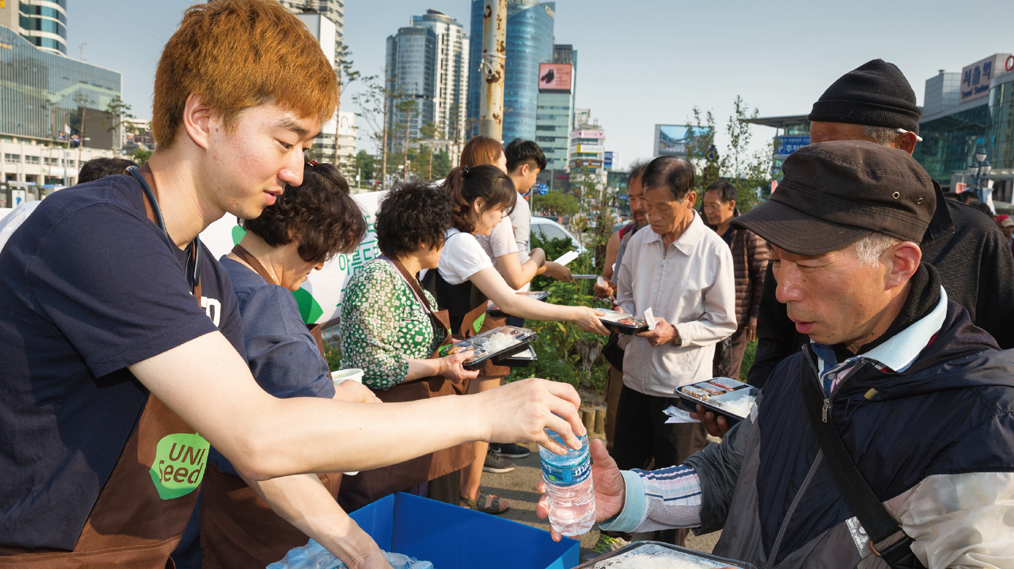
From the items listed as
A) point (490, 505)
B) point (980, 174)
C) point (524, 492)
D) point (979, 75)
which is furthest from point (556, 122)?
point (490, 505)

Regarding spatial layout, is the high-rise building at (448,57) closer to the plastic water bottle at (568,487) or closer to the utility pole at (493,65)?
the utility pole at (493,65)

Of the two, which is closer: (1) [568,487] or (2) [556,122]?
(1) [568,487]

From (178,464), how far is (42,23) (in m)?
121

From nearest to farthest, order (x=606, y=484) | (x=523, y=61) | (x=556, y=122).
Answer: (x=606, y=484) < (x=523, y=61) < (x=556, y=122)

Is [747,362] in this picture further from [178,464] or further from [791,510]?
[178,464]

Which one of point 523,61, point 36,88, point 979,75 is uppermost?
point 523,61

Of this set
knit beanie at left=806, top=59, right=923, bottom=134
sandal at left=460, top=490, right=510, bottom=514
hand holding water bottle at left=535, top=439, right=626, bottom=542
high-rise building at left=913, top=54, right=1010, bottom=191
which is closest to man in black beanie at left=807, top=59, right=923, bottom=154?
knit beanie at left=806, top=59, right=923, bottom=134

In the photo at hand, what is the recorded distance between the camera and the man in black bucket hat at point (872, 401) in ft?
A: 4.01

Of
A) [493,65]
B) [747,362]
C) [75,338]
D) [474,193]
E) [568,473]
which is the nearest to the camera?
[75,338]

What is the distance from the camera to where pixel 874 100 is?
238 centimetres

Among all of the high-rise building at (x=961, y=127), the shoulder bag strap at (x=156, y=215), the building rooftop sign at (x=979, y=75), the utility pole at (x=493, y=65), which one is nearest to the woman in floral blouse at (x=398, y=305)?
the shoulder bag strap at (x=156, y=215)

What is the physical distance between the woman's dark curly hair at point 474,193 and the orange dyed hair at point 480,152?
1.13 metres

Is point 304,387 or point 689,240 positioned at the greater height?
point 689,240

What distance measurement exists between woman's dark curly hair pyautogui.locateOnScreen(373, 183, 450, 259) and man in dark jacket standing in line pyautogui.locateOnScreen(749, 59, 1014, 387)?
1.63 m
